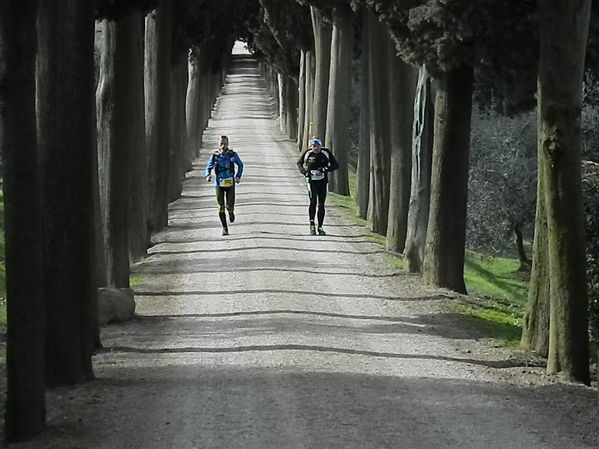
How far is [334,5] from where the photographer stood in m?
29.5

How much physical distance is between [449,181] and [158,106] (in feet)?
32.6

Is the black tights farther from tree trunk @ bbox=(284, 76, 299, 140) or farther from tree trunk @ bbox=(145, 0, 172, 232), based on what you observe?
tree trunk @ bbox=(284, 76, 299, 140)

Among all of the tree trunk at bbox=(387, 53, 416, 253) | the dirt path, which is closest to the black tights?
the tree trunk at bbox=(387, 53, 416, 253)

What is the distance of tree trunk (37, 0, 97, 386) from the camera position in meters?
10.6

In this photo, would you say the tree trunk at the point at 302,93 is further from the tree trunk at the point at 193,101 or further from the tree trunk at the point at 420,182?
the tree trunk at the point at 420,182

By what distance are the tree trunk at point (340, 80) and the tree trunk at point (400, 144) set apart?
24.6 feet

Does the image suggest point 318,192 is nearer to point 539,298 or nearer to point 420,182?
point 420,182

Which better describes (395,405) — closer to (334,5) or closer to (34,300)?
(34,300)

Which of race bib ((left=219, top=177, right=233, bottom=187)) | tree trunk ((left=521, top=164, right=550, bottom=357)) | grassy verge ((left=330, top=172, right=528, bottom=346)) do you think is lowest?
grassy verge ((left=330, top=172, right=528, bottom=346))

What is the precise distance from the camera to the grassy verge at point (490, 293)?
15.5 metres

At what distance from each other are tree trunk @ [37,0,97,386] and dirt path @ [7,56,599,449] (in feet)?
1.81

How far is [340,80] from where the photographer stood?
31.2 meters

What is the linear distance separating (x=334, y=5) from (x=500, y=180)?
27.8 ft

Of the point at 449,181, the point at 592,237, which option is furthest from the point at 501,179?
the point at 592,237
